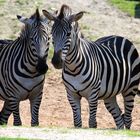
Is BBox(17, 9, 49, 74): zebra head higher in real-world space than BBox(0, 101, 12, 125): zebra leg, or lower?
higher

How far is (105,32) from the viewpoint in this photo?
25953mm

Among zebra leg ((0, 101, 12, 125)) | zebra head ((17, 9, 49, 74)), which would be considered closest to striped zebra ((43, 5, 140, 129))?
zebra head ((17, 9, 49, 74))

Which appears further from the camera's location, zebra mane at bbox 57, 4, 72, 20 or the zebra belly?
the zebra belly

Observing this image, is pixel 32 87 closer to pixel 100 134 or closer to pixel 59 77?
pixel 100 134

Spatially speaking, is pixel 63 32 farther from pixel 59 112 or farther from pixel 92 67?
pixel 59 112

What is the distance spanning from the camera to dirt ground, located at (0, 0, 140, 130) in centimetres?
1727

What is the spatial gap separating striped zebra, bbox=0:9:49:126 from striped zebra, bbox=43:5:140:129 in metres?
0.33

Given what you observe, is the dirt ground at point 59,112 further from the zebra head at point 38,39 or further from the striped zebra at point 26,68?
the zebra head at point 38,39

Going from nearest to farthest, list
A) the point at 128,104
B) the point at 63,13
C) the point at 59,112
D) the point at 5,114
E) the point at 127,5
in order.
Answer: the point at 63,13 < the point at 5,114 < the point at 128,104 < the point at 59,112 < the point at 127,5

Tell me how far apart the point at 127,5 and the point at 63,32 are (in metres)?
20.1

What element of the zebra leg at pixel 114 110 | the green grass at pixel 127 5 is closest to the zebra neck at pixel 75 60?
the zebra leg at pixel 114 110

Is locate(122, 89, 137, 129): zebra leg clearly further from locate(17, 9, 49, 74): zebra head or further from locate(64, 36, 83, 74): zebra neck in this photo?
locate(17, 9, 49, 74): zebra head

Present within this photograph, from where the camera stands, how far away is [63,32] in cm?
1322

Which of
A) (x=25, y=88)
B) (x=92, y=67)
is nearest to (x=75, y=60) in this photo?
(x=92, y=67)
